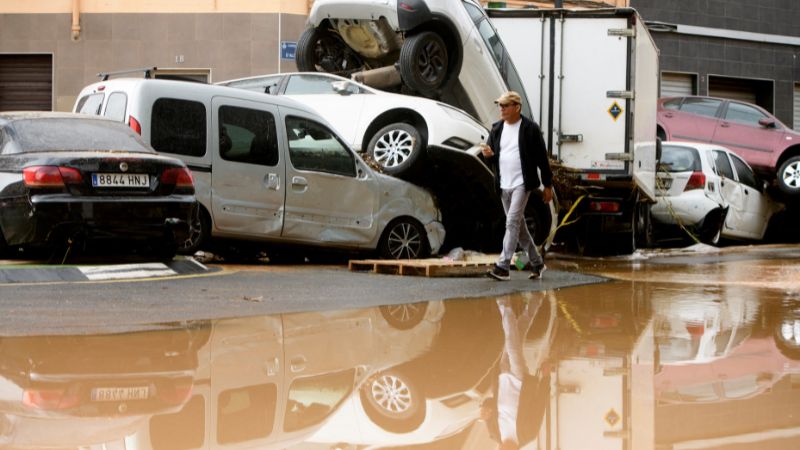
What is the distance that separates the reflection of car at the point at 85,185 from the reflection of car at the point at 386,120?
3.36m

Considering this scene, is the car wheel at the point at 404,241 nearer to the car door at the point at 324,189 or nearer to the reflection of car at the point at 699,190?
the car door at the point at 324,189

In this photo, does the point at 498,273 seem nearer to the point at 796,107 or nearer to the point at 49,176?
the point at 49,176

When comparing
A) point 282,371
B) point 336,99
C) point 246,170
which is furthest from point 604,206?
point 282,371

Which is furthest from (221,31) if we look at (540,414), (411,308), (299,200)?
(540,414)

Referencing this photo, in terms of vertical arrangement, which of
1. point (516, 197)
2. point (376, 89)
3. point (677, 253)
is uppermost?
point (376, 89)

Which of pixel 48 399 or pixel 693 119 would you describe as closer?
pixel 48 399

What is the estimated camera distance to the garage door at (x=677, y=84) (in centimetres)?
3003

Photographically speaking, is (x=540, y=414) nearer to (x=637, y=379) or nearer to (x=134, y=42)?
(x=637, y=379)

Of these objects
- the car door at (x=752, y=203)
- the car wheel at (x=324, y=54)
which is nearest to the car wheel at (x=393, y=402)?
the car wheel at (x=324, y=54)

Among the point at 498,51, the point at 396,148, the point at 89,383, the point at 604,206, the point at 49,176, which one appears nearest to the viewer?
the point at 89,383

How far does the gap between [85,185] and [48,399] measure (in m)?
4.78

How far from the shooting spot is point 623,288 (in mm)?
11367

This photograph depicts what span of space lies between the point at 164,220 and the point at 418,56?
462 centimetres

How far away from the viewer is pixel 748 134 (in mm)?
21688
